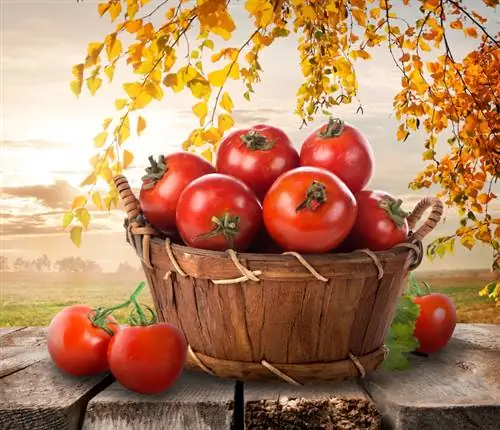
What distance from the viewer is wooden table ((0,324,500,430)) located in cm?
123

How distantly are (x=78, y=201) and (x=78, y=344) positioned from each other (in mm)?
724

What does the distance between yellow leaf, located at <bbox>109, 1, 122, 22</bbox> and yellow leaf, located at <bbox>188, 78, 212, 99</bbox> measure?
11.5 inches

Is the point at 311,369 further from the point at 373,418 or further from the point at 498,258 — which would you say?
the point at 498,258

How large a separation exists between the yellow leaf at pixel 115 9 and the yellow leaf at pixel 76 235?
61 cm

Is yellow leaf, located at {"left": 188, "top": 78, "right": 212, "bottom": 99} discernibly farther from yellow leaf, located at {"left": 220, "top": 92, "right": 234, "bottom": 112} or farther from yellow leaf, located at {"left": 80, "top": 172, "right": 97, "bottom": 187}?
yellow leaf, located at {"left": 80, "top": 172, "right": 97, "bottom": 187}

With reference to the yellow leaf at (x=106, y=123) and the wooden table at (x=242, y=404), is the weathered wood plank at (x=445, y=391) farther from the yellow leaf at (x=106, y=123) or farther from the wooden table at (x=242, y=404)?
the yellow leaf at (x=106, y=123)

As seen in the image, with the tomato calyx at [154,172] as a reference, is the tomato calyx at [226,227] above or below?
below

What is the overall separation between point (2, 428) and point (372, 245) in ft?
2.57

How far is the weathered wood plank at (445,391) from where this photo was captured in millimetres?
1229

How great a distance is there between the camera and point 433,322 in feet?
5.30

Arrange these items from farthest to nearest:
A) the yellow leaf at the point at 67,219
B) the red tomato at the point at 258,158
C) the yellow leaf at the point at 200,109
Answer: the yellow leaf at the point at 200,109
the yellow leaf at the point at 67,219
the red tomato at the point at 258,158

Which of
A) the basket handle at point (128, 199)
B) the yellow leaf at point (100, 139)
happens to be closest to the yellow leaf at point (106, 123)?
the yellow leaf at point (100, 139)

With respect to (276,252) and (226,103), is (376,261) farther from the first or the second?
(226,103)

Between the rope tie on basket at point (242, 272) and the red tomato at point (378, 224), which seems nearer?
the rope tie on basket at point (242, 272)
